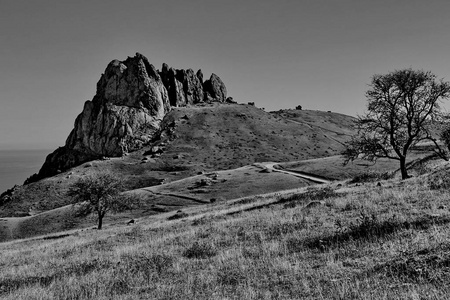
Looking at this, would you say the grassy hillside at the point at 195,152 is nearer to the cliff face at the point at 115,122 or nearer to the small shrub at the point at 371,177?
the cliff face at the point at 115,122

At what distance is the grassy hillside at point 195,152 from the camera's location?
436ft

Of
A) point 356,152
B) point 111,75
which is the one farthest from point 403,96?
point 111,75

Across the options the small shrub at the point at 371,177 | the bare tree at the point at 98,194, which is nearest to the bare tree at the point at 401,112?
the small shrub at the point at 371,177

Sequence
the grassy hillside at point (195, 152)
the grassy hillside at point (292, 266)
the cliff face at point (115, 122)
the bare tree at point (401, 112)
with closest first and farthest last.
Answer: the grassy hillside at point (292, 266)
the bare tree at point (401, 112)
the grassy hillside at point (195, 152)
the cliff face at point (115, 122)

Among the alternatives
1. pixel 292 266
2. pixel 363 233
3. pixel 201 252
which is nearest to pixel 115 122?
pixel 201 252

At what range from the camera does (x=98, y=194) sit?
5391cm

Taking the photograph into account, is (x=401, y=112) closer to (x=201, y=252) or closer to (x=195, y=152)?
(x=201, y=252)

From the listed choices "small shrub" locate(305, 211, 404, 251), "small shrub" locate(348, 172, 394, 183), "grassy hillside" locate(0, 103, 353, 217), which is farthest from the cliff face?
"small shrub" locate(305, 211, 404, 251)

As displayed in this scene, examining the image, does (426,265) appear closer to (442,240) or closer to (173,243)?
(442,240)

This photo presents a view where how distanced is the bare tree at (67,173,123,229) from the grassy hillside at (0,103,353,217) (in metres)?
75.9

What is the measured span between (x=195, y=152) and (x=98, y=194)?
106m

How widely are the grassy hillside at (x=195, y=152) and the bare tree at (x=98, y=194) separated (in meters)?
75.9

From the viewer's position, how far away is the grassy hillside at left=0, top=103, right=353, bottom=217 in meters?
133

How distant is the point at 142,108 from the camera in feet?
629
